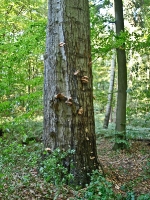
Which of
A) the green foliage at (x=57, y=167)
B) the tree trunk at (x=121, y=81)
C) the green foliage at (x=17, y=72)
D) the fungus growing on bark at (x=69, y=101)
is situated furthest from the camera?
the tree trunk at (x=121, y=81)

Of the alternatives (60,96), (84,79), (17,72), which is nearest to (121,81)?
(17,72)

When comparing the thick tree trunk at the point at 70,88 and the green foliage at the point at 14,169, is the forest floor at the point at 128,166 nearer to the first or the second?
the thick tree trunk at the point at 70,88

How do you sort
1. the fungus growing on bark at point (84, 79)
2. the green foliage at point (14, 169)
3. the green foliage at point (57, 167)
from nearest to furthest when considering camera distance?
the green foliage at point (14, 169) → the green foliage at point (57, 167) → the fungus growing on bark at point (84, 79)

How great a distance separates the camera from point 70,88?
12.4ft

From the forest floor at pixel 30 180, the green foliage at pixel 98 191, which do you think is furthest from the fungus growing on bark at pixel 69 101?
the green foliage at pixel 98 191

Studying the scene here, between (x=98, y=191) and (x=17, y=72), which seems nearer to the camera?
(x=98, y=191)

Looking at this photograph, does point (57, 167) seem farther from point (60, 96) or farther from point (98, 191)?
point (60, 96)

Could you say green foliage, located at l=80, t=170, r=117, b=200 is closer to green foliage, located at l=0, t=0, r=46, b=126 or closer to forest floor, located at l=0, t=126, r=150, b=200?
forest floor, located at l=0, t=126, r=150, b=200

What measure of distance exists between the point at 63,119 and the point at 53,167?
787 millimetres

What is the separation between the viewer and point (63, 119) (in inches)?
148

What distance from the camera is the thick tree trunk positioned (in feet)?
12.3

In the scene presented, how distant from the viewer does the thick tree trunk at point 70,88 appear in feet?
12.3

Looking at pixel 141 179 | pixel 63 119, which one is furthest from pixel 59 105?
pixel 141 179

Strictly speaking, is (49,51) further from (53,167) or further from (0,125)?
(0,125)
